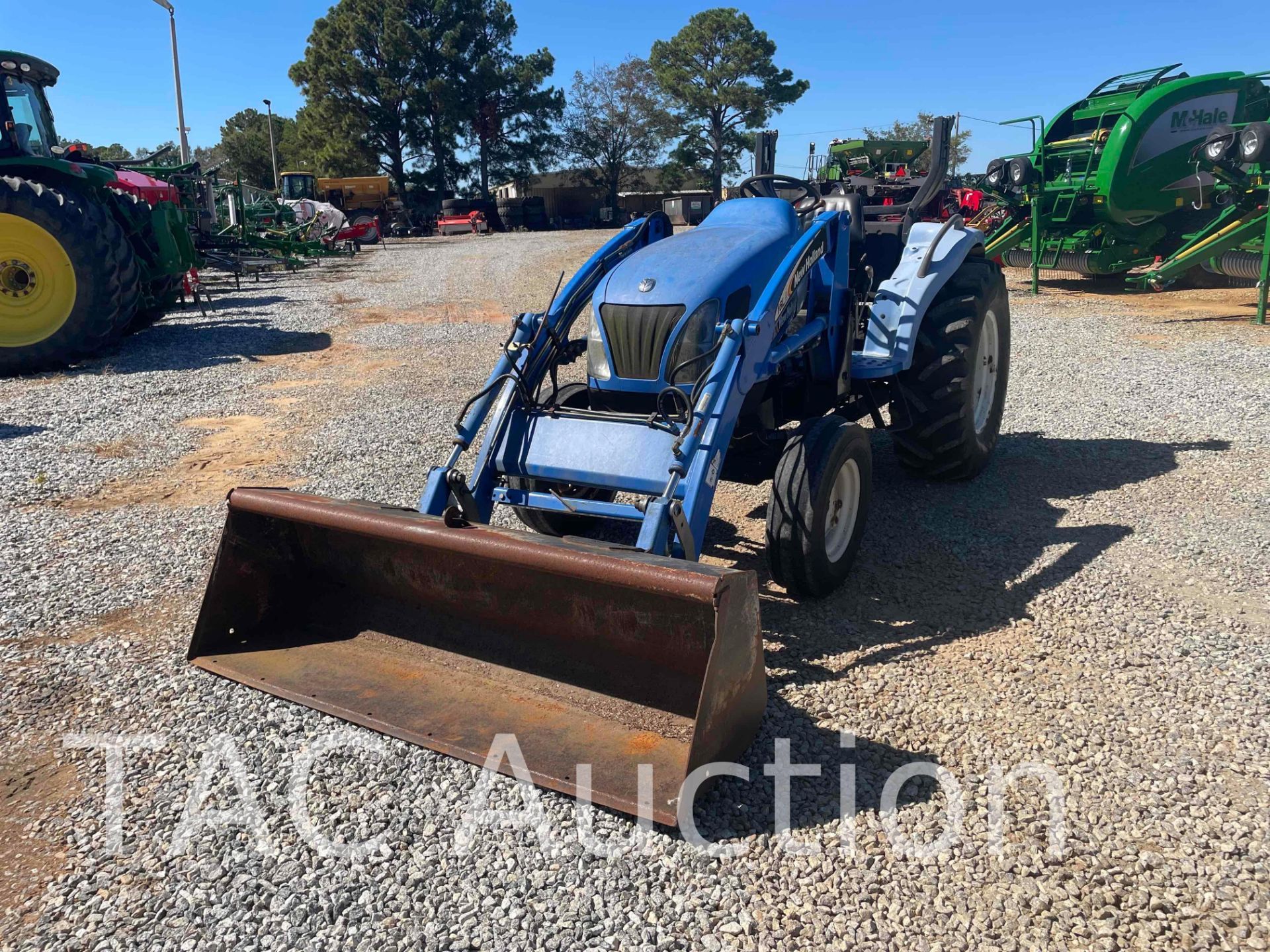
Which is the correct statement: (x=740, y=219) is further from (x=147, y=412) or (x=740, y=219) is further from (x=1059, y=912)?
(x=147, y=412)

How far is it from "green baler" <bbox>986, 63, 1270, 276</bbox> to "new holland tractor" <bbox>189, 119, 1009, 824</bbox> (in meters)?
9.73

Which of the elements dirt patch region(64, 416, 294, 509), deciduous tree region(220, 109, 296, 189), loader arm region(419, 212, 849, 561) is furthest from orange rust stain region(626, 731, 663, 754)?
deciduous tree region(220, 109, 296, 189)

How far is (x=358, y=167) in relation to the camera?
46.9 m

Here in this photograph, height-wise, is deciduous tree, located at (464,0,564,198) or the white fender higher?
deciduous tree, located at (464,0,564,198)

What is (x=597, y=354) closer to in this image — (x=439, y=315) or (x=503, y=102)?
(x=439, y=315)

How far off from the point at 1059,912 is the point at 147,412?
773 centimetres

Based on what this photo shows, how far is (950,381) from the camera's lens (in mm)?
4996

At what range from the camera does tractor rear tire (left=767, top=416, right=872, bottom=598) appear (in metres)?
3.66

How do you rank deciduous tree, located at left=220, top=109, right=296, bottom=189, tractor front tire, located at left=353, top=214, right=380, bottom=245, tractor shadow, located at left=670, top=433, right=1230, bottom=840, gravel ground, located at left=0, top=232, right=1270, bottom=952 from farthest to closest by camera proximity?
deciduous tree, located at left=220, top=109, right=296, bottom=189
tractor front tire, located at left=353, top=214, right=380, bottom=245
tractor shadow, located at left=670, top=433, right=1230, bottom=840
gravel ground, located at left=0, top=232, right=1270, bottom=952

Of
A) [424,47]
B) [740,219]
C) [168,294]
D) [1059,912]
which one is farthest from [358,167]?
[1059,912]

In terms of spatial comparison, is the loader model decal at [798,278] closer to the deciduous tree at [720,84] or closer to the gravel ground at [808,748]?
the gravel ground at [808,748]

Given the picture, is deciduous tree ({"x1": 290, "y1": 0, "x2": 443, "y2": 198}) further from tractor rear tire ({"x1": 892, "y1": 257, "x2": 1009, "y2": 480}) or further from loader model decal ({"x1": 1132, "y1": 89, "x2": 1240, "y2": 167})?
tractor rear tire ({"x1": 892, "y1": 257, "x2": 1009, "y2": 480})

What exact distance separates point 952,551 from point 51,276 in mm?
8949

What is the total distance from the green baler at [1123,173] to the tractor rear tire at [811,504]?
36.3 ft
